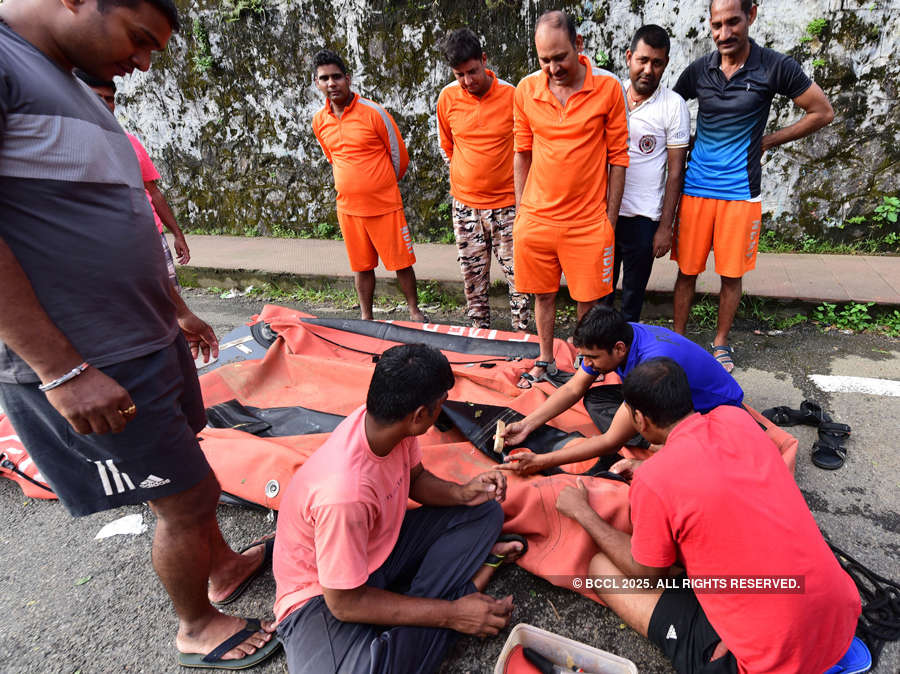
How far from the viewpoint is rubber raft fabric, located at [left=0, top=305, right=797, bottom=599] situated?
211cm

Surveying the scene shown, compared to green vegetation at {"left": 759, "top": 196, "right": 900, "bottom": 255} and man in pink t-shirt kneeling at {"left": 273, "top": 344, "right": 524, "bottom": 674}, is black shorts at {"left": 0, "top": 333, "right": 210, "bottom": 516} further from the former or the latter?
green vegetation at {"left": 759, "top": 196, "right": 900, "bottom": 255}

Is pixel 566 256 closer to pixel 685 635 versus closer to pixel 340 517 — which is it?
pixel 685 635

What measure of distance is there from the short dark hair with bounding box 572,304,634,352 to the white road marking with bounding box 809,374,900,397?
1.71 metres

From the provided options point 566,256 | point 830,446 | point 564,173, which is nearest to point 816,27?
point 564,173

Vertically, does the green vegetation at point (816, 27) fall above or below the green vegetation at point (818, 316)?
above

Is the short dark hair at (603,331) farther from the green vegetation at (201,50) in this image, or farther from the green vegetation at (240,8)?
the green vegetation at (201,50)

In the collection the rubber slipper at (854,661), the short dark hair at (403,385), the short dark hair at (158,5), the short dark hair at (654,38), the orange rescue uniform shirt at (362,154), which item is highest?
the short dark hair at (158,5)

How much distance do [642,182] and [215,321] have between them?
388cm

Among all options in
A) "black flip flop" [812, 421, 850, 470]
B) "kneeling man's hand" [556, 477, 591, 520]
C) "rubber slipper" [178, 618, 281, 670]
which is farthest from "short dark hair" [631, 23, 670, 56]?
"rubber slipper" [178, 618, 281, 670]

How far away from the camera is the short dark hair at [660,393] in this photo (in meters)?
1.65

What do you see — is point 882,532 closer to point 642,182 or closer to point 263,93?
point 642,182

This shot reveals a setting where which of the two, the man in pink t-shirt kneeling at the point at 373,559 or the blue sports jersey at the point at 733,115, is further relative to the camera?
the blue sports jersey at the point at 733,115

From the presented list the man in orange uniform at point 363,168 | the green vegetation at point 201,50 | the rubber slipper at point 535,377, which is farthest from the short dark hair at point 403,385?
the green vegetation at point 201,50

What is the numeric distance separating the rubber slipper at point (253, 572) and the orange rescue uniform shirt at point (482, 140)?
2587 millimetres
